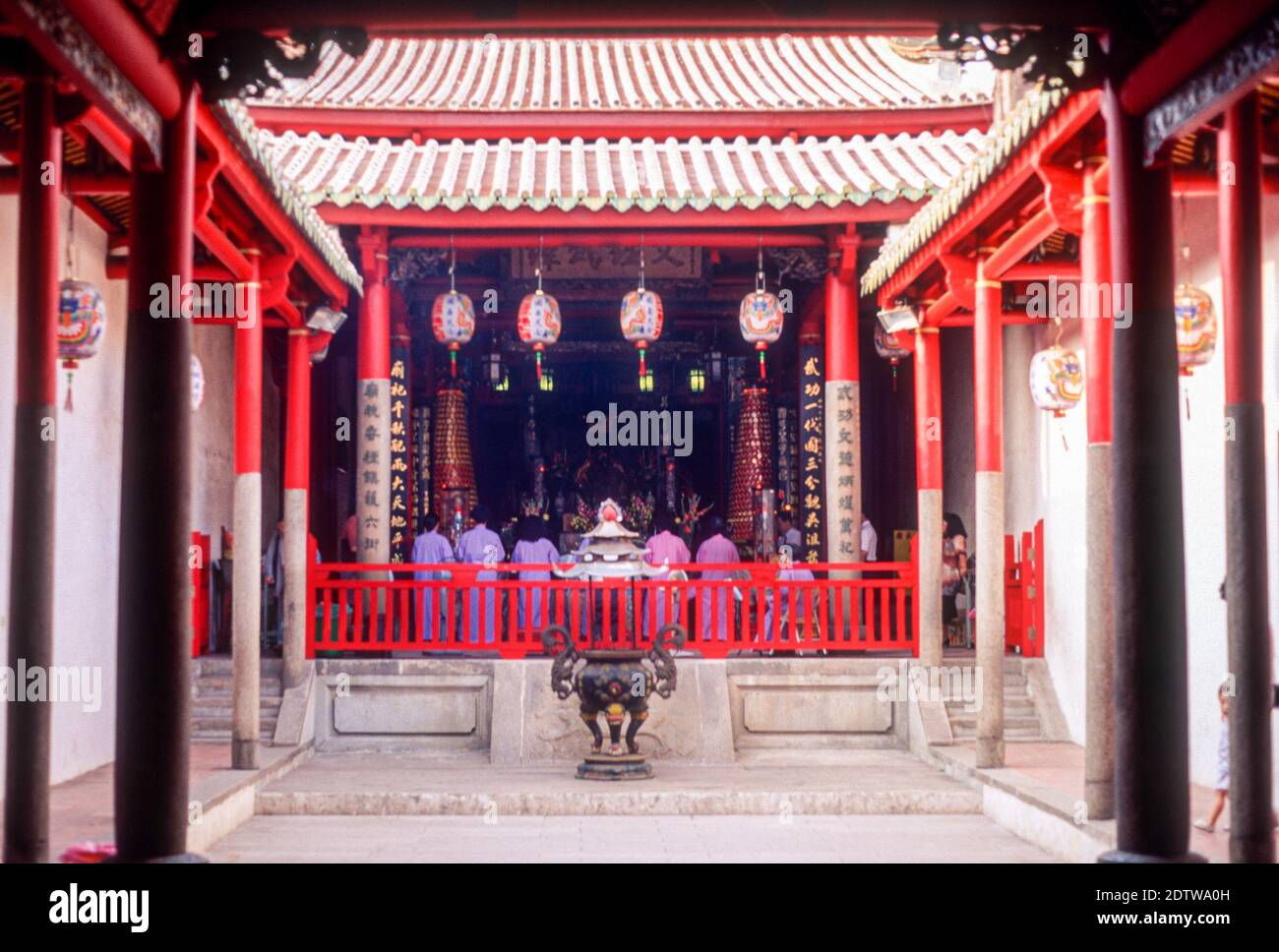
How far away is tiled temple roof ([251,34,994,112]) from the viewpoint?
15297 millimetres

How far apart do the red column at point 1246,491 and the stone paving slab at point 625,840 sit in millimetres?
2320

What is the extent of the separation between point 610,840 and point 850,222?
21.8 feet

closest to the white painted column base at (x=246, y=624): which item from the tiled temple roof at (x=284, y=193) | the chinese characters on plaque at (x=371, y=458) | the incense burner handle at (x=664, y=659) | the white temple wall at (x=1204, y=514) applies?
the tiled temple roof at (x=284, y=193)

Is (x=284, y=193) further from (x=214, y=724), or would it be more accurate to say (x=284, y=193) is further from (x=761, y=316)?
(x=761, y=316)

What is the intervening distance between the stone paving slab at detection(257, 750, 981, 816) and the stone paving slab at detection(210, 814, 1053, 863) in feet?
0.29

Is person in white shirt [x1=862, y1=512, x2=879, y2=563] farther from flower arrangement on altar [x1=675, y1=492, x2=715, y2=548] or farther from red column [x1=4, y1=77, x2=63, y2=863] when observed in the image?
red column [x1=4, y1=77, x2=63, y2=863]

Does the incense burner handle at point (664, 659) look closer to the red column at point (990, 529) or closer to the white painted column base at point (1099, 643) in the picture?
the red column at point (990, 529)

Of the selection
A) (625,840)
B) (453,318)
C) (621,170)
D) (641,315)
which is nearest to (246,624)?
(625,840)

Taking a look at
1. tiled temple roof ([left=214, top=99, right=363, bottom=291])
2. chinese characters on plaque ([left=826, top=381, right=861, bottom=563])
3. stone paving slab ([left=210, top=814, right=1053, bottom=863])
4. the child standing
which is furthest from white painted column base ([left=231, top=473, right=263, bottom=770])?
the child standing

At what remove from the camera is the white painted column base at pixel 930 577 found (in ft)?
37.7

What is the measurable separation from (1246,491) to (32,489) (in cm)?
514

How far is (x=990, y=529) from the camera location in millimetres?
10031

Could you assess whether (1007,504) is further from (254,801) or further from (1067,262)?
(254,801)

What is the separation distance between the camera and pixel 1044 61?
6254 millimetres
